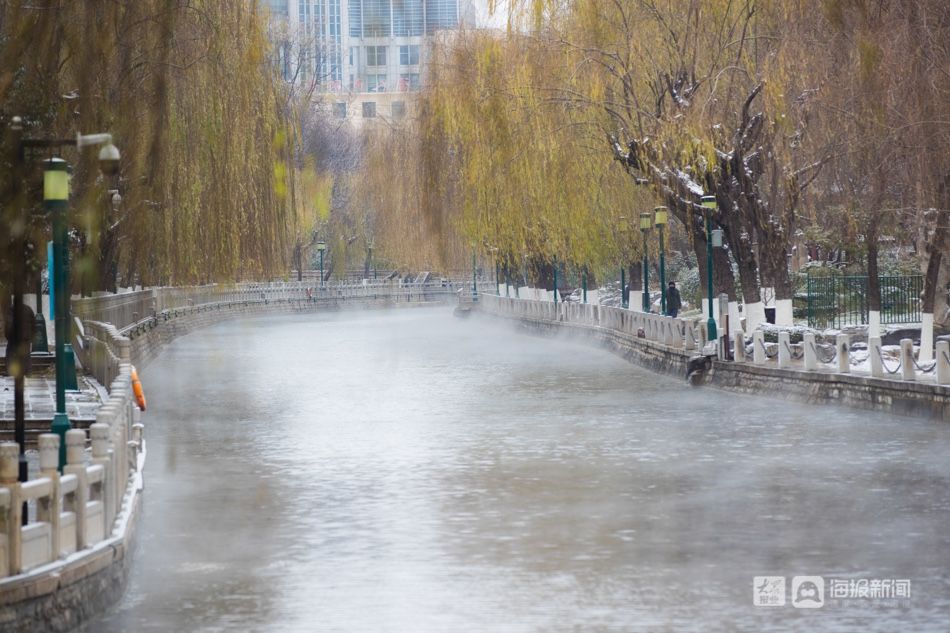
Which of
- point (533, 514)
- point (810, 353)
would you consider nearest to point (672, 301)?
point (810, 353)

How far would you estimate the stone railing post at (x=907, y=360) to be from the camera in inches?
989

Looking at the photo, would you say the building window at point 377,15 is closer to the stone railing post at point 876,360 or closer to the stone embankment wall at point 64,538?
the stone railing post at point 876,360

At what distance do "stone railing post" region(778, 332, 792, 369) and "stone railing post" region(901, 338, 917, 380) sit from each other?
4319mm

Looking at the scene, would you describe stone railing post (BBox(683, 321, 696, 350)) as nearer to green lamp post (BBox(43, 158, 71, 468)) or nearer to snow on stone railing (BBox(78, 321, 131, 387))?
snow on stone railing (BBox(78, 321, 131, 387))

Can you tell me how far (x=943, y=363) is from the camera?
24.1 metres

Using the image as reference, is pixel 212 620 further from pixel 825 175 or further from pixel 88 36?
pixel 825 175

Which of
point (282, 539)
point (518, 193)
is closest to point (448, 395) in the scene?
point (518, 193)

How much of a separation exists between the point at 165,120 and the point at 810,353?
11388 millimetres

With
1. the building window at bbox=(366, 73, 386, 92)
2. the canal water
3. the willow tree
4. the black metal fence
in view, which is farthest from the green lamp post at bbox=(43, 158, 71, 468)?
the building window at bbox=(366, 73, 386, 92)

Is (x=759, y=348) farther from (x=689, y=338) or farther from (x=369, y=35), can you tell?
(x=369, y=35)

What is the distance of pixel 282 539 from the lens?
15.7 m

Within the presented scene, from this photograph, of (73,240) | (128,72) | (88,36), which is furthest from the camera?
(73,240)

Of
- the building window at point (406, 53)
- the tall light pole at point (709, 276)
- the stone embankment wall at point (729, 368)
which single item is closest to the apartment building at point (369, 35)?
the building window at point (406, 53)

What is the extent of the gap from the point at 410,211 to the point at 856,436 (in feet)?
123
